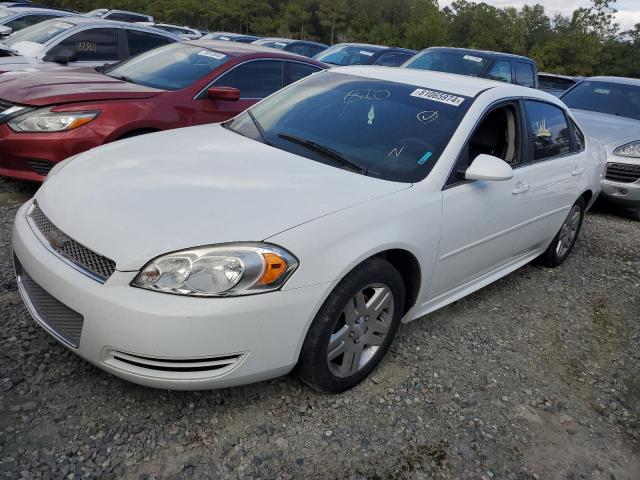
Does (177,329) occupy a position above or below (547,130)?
below

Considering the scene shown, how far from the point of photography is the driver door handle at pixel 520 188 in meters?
3.44

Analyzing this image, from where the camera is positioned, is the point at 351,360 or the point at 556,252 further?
the point at 556,252

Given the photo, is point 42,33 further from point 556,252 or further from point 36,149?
point 556,252

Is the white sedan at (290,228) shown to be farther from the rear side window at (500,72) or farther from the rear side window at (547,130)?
the rear side window at (500,72)

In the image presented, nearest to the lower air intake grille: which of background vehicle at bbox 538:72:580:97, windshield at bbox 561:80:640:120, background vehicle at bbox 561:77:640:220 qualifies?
background vehicle at bbox 561:77:640:220

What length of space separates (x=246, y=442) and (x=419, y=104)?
6.90 ft

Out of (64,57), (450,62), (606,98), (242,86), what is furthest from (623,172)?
(64,57)

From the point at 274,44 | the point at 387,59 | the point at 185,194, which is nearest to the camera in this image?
the point at 185,194

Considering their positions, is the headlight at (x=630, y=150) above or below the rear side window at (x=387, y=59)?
below

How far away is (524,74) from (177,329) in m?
8.98

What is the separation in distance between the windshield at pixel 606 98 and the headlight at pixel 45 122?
6.62 m

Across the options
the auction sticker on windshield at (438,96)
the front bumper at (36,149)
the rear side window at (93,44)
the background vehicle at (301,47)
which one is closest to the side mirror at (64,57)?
the rear side window at (93,44)

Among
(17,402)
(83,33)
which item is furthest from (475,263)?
(83,33)

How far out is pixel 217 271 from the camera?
7.02 ft
